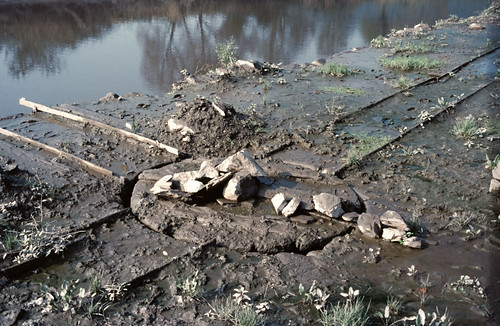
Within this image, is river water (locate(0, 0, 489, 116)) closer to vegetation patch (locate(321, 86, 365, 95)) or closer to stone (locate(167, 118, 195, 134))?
stone (locate(167, 118, 195, 134))

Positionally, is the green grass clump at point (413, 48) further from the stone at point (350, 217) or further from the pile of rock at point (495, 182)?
the stone at point (350, 217)

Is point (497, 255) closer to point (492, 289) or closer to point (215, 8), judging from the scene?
point (492, 289)

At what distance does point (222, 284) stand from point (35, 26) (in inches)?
566

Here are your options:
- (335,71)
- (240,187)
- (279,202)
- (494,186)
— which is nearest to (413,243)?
(279,202)

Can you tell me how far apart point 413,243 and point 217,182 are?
82.9 inches

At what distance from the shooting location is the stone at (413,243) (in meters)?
4.46

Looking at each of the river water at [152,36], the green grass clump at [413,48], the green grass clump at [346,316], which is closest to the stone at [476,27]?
the river water at [152,36]

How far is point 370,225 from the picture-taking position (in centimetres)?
466

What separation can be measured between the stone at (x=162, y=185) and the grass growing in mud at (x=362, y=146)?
2353 millimetres

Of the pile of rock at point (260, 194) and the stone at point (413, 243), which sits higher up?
the pile of rock at point (260, 194)

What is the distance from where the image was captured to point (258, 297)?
381 centimetres

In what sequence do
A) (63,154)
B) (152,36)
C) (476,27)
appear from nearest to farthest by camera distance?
(63,154), (152,36), (476,27)

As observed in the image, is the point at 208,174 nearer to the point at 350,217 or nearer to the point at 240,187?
the point at 240,187

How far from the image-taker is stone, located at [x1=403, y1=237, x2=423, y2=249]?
446cm
